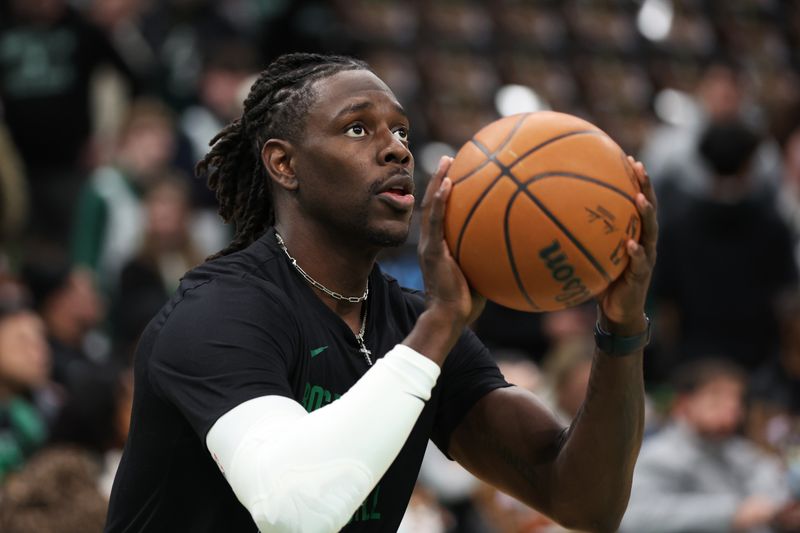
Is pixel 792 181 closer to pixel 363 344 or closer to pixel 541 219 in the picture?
pixel 363 344

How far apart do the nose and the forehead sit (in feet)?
0.30

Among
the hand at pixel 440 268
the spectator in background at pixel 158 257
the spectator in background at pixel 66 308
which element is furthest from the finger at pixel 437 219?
the spectator in background at pixel 158 257

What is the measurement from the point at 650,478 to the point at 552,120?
3.63 meters

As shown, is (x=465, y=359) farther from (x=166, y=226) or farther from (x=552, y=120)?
(x=166, y=226)

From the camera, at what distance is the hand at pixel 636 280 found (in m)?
3.00

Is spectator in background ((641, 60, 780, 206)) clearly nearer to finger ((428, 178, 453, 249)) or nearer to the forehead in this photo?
the forehead

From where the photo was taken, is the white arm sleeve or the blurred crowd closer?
the white arm sleeve

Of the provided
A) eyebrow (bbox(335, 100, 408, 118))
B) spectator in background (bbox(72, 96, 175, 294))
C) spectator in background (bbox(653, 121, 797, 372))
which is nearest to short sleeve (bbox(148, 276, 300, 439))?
eyebrow (bbox(335, 100, 408, 118))

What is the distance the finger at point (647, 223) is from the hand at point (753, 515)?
3.50 metres

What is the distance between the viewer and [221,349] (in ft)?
9.44

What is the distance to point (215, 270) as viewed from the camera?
3131 millimetres

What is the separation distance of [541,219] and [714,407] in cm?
392

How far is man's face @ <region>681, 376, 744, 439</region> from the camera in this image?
658 centimetres

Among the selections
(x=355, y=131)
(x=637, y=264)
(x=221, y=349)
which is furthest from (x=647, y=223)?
(x=221, y=349)
